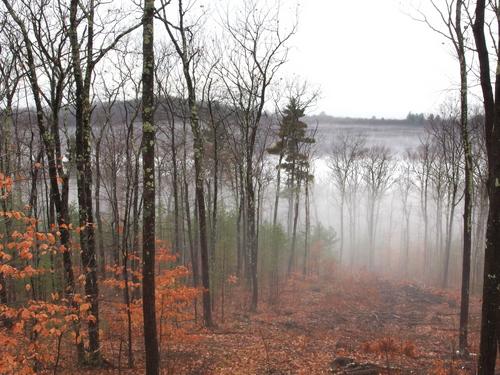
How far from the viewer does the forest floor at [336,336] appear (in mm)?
11219

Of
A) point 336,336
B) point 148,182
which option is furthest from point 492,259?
point 336,336

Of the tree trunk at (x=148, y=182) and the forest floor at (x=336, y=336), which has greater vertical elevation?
the tree trunk at (x=148, y=182)

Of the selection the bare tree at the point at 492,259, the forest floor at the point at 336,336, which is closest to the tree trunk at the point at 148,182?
the forest floor at the point at 336,336

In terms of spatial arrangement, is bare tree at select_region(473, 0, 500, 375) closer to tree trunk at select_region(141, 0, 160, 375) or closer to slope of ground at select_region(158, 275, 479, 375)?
slope of ground at select_region(158, 275, 479, 375)

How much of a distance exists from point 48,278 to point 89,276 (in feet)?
23.1

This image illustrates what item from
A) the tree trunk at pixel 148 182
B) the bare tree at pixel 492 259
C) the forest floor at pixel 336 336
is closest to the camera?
the bare tree at pixel 492 259

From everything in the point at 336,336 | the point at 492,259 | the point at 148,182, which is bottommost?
the point at 336,336

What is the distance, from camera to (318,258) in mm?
36062

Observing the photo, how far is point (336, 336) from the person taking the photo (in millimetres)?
15492

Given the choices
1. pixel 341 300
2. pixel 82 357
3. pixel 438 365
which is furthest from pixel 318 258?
pixel 82 357

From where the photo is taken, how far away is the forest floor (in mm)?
11219

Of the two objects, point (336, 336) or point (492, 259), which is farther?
point (336, 336)

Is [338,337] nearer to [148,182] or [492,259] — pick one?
[492,259]

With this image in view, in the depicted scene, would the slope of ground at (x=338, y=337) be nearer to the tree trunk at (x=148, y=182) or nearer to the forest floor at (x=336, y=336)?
the forest floor at (x=336, y=336)
